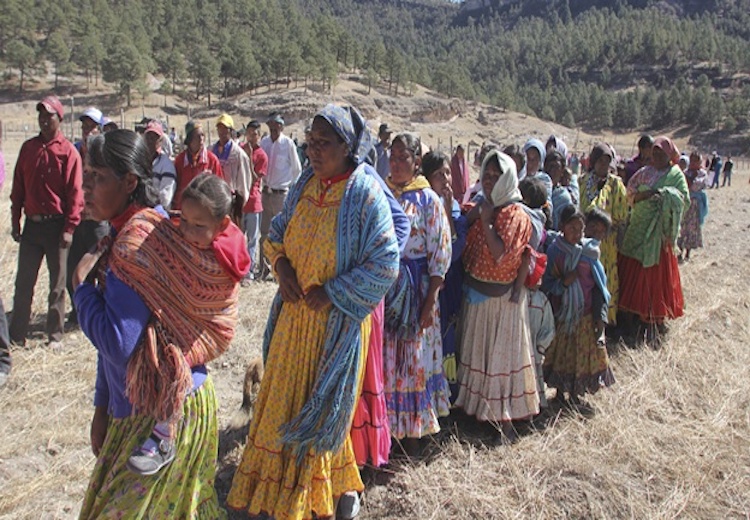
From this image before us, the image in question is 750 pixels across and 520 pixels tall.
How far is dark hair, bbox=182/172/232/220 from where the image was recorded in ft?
5.65

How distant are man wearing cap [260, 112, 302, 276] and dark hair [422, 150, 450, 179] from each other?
364 cm

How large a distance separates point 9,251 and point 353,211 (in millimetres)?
6092

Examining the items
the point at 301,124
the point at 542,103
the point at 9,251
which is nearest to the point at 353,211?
the point at 9,251

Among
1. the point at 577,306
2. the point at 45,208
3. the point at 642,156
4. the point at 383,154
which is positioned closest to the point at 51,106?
the point at 45,208

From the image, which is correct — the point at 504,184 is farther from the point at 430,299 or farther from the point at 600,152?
the point at 600,152

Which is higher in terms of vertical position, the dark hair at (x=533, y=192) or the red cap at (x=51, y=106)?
the red cap at (x=51, y=106)

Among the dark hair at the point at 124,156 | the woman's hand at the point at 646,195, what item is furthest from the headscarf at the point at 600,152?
the dark hair at the point at 124,156

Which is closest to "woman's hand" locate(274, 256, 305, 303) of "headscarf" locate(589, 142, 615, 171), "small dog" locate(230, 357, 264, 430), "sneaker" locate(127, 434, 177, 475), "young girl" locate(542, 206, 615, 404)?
"sneaker" locate(127, 434, 177, 475)

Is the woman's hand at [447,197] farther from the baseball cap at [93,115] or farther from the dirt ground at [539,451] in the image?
the baseball cap at [93,115]

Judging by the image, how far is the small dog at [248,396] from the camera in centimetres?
327

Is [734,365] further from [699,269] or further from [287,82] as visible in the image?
[287,82]

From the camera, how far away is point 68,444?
3102mm

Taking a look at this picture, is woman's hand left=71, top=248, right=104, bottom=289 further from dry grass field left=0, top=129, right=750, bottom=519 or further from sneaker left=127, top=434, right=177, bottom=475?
dry grass field left=0, top=129, right=750, bottom=519

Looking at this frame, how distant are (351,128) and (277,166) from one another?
4505 mm
